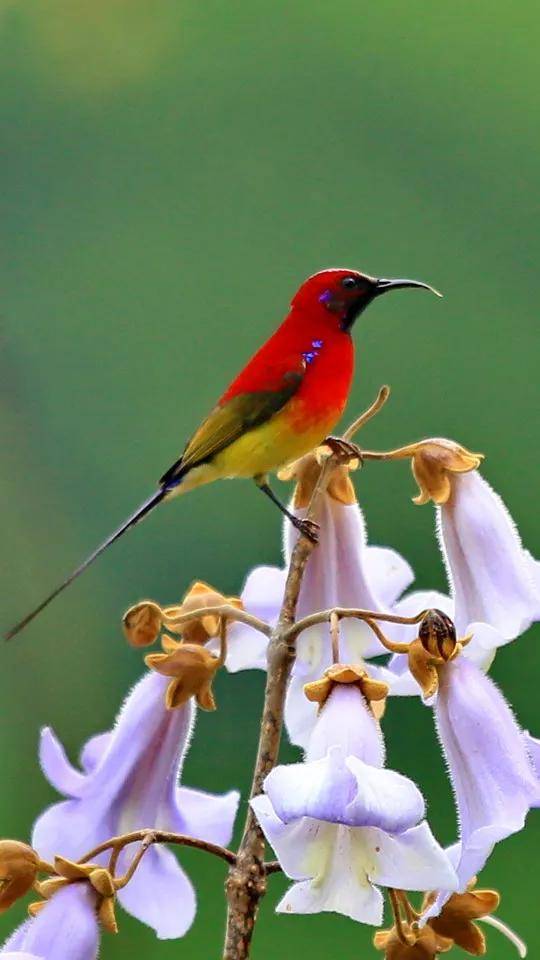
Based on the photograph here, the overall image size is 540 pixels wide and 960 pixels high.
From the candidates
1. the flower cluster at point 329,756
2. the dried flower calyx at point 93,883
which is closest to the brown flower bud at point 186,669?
the flower cluster at point 329,756

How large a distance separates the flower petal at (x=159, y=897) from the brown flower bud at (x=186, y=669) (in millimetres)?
92

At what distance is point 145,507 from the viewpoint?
806 mm

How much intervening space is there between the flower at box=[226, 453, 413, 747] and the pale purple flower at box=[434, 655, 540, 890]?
0.13 m

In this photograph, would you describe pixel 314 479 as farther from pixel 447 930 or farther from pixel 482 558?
pixel 447 930

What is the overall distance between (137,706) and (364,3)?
527 cm

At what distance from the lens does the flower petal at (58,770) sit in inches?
31.2

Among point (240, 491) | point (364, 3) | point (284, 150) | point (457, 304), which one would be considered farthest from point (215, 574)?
point (364, 3)

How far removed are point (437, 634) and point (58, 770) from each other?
23cm

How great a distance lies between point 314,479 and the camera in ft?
2.82

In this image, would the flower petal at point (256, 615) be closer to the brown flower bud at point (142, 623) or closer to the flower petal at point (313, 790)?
the brown flower bud at point (142, 623)

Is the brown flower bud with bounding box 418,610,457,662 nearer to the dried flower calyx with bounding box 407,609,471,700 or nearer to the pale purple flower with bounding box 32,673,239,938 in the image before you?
the dried flower calyx with bounding box 407,609,471,700

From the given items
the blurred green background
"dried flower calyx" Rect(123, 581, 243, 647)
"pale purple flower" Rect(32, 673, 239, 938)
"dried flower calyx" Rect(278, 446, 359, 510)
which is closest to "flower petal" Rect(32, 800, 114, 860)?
"pale purple flower" Rect(32, 673, 239, 938)

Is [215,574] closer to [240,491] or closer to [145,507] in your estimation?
[240,491]

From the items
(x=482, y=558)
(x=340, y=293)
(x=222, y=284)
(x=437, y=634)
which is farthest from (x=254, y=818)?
(x=222, y=284)
